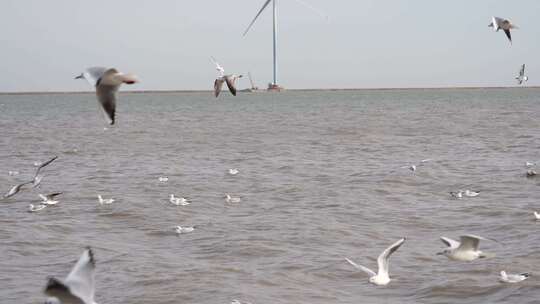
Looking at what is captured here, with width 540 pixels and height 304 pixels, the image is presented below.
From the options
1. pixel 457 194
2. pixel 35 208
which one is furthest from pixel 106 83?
pixel 457 194

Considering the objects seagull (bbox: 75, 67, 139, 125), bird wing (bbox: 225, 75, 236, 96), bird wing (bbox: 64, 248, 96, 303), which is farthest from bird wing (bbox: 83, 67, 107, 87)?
bird wing (bbox: 225, 75, 236, 96)

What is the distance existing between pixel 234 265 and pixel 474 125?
114 ft

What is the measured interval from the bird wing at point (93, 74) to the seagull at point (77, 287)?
1302 millimetres

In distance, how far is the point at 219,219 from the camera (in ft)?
44.7

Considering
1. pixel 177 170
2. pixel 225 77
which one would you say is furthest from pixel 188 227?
pixel 177 170

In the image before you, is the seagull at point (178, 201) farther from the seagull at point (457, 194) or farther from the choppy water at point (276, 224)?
the seagull at point (457, 194)

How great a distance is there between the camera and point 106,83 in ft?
17.9

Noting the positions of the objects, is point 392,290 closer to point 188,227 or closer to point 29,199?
point 188,227

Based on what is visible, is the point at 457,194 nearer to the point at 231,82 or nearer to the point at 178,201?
the point at 178,201

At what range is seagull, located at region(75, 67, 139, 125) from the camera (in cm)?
538

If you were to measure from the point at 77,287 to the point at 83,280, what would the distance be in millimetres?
102

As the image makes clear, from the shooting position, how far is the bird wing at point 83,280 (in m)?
4.54

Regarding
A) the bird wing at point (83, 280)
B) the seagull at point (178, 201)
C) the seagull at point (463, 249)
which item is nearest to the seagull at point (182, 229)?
the seagull at point (178, 201)

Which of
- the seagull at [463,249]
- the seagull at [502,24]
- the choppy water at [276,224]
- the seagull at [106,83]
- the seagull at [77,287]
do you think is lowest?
the choppy water at [276,224]
